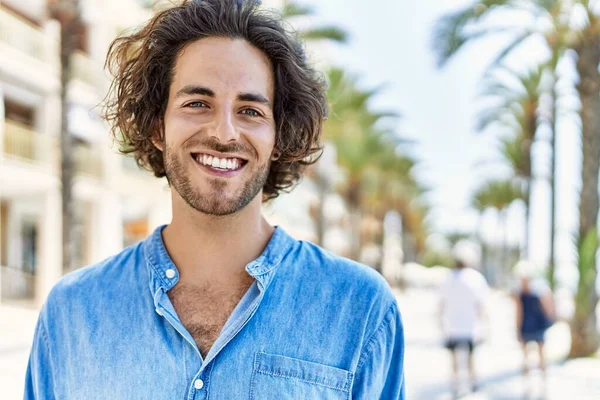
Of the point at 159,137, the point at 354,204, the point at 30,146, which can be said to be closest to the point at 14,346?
the point at 30,146

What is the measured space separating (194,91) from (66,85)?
15838mm

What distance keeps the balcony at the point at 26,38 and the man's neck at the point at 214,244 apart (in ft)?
74.7

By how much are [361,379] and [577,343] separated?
1465 cm

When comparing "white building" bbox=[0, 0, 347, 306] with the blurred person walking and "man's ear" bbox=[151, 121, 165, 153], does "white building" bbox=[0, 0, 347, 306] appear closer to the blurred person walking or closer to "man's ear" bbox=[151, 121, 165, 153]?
the blurred person walking

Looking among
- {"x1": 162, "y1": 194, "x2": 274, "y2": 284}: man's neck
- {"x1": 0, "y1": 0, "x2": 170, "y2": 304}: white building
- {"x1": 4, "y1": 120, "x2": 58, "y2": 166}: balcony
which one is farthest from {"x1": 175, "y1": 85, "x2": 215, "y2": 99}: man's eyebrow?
{"x1": 4, "y1": 120, "x2": 58, "y2": 166}: balcony

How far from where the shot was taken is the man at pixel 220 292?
6.88ft

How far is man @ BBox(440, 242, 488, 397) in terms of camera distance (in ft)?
31.3

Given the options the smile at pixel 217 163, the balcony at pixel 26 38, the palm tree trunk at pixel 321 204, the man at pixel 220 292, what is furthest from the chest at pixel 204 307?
the palm tree trunk at pixel 321 204

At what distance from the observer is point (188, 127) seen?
224 centimetres

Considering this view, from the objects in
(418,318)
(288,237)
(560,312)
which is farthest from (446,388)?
(418,318)

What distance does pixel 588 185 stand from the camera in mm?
15484

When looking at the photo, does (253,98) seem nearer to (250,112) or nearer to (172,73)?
(250,112)

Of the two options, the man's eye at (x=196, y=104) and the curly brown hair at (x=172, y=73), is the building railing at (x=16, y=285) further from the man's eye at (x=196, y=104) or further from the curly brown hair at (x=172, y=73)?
the man's eye at (x=196, y=104)

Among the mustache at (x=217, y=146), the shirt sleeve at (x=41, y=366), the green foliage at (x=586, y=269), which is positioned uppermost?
the green foliage at (x=586, y=269)
